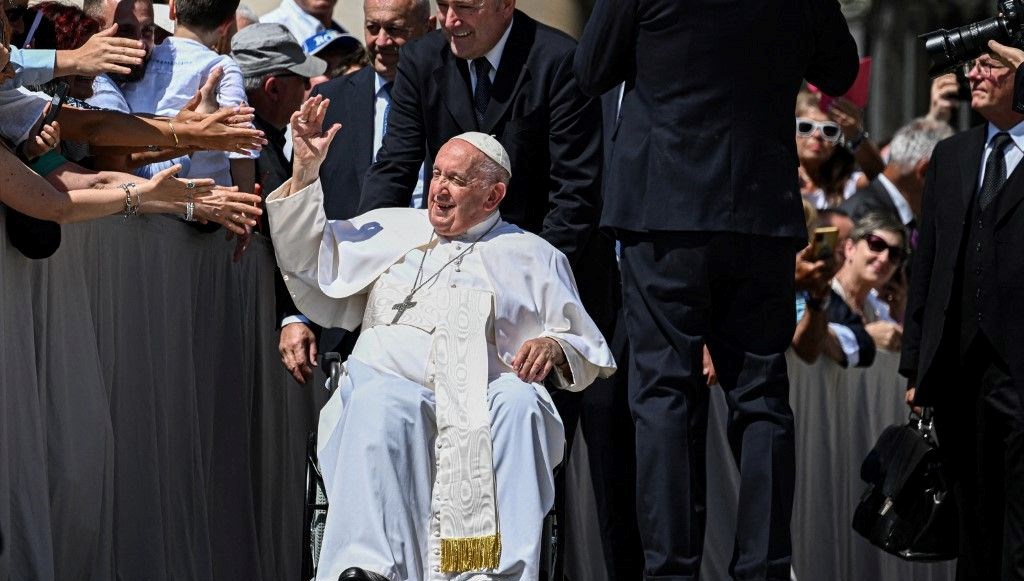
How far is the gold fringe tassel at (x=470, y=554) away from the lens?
6.23 m

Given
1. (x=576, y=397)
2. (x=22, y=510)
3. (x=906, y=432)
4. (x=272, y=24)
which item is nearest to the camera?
(x=22, y=510)

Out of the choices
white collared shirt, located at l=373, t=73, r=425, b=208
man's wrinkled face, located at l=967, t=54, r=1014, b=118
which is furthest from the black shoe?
man's wrinkled face, located at l=967, t=54, r=1014, b=118

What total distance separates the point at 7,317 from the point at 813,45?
2834 millimetres

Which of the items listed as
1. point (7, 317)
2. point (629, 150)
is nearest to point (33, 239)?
point (7, 317)

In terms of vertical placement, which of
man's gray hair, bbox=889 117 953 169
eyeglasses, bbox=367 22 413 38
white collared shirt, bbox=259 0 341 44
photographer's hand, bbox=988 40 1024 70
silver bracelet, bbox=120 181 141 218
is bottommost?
silver bracelet, bbox=120 181 141 218

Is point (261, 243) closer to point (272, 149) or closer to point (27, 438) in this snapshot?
point (272, 149)

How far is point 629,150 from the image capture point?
663 cm

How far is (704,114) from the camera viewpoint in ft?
21.4

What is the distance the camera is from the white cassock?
6246 mm

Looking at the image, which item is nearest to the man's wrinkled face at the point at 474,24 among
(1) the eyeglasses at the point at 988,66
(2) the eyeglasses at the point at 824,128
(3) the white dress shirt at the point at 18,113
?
(3) the white dress shirt at the point at 18,113

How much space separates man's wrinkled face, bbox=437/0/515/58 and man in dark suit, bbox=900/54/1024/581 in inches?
77.4

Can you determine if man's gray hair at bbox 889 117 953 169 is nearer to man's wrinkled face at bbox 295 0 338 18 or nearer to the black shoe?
man's wrinkled face at bbox 295 0 338 18

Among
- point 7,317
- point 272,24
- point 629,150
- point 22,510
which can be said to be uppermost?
point 272,24

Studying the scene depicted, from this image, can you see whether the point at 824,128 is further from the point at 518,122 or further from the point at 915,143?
the point at 518,122
